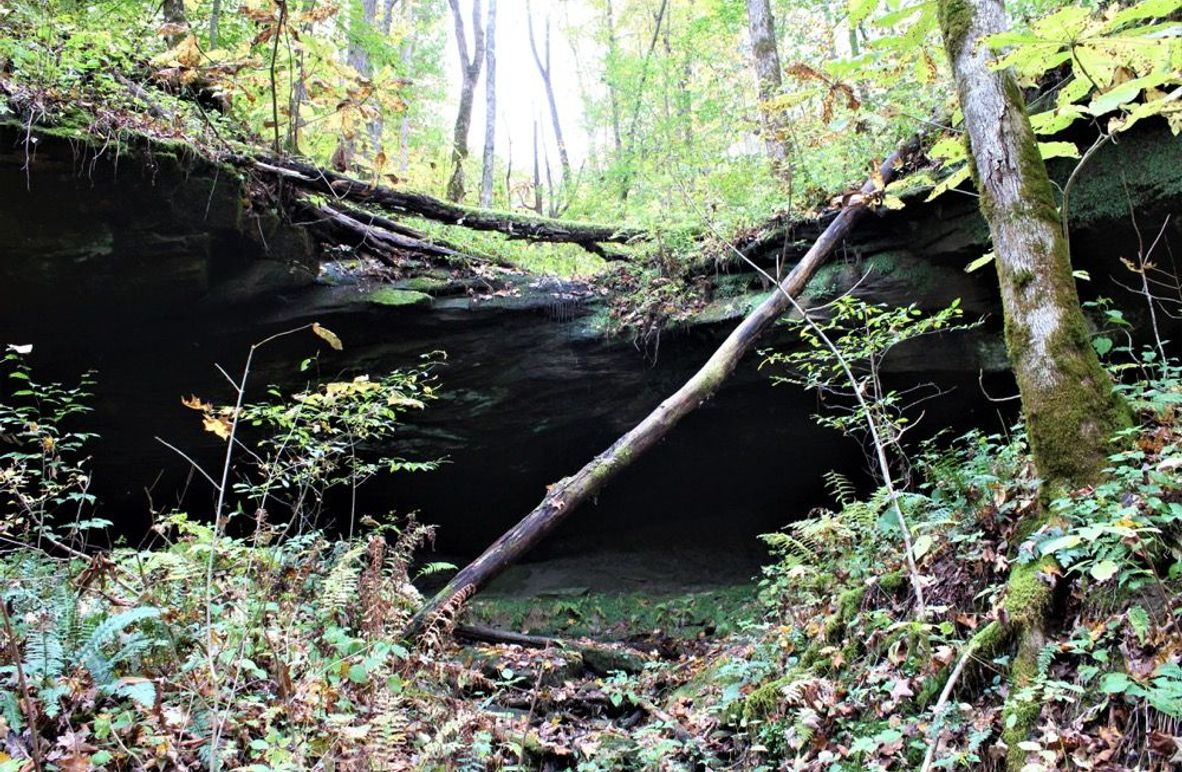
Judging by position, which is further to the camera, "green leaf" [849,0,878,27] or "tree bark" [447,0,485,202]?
"tree bark" [447,0,485,202]

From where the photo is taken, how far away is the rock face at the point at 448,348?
5.72 meters

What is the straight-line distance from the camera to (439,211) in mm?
7789

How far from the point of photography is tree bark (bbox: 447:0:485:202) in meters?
10.9

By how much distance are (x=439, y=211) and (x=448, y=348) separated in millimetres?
1698

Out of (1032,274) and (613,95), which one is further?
(613,95)

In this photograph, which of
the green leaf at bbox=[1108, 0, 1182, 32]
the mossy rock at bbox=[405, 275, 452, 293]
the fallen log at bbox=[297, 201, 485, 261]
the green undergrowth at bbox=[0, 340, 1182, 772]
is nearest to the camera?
the green leaf at bbox=[1108, 0, 1182, 32]

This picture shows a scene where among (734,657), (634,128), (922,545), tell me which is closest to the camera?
(922,545)

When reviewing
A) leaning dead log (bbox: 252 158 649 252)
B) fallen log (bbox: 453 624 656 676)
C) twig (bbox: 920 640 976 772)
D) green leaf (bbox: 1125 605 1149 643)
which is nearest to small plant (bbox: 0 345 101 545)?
leaning dead log (bbox: 252 158 649 252)

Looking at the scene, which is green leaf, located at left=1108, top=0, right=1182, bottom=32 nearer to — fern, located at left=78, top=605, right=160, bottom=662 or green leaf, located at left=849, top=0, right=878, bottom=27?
green leaf, located at left=849, top=0, right=878, bottom=27

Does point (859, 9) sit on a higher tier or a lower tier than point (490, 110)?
lower

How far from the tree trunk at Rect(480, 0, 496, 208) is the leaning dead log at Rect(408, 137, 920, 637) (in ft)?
29.8

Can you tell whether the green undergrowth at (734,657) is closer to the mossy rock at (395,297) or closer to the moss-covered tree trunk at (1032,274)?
the moss-covered tree trunk at (1032,274)

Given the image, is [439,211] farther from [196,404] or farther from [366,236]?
[196,404]

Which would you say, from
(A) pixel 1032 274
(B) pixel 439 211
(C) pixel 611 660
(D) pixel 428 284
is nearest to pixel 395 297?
(D) pixel 428 284
